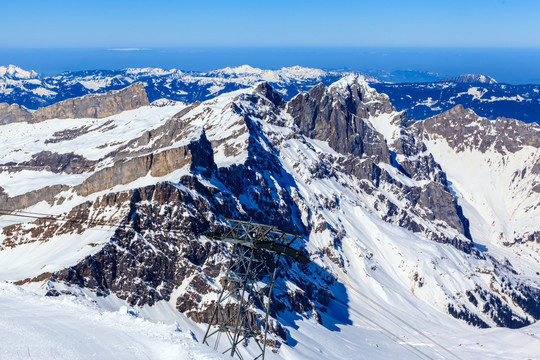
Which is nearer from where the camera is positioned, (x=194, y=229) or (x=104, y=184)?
(x=194, y=229)

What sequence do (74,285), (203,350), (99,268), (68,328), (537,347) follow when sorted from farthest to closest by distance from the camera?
(537,347)
(99,268)
(74,285)
(68,328)
(203,350)

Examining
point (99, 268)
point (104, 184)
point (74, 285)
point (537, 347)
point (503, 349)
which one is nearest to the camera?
point (74, 285)

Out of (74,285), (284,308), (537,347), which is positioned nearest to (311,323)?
(284,308)

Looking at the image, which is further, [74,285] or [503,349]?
[503,349]

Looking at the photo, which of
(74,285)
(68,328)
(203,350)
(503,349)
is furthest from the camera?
(503,349)

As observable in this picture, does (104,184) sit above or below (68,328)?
below

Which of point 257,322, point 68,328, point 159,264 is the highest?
point 68,328

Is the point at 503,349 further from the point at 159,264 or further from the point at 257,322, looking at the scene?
the point at 159,264

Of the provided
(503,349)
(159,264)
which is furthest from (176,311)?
(503,349)

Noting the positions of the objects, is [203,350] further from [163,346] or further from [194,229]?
[194,229]
